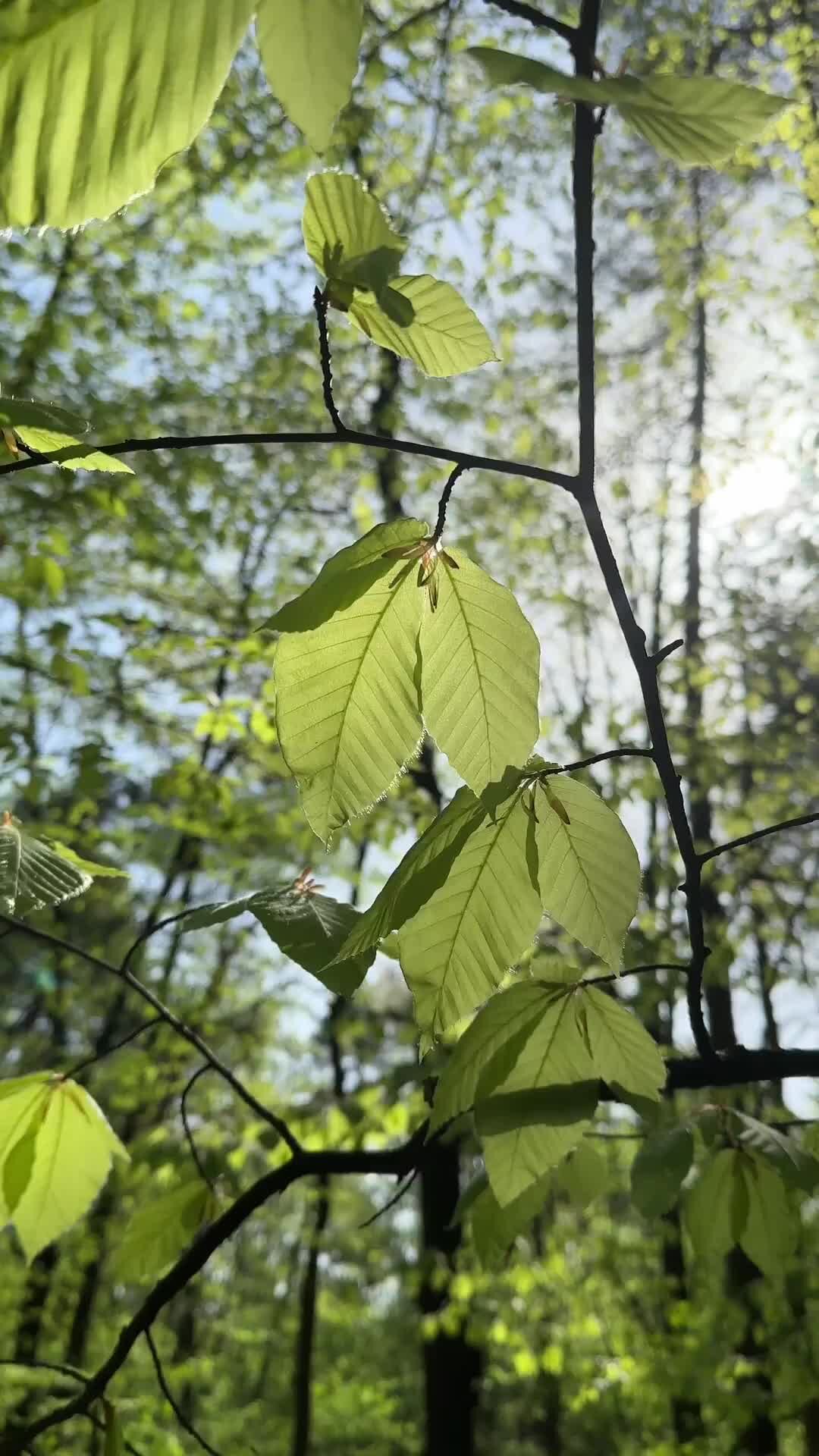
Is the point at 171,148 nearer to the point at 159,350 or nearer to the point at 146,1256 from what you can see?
the point at 146,1256

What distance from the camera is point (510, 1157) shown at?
69cm

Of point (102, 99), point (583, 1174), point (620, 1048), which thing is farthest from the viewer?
point (583, 1174)

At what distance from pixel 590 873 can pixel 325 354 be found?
0.37 m

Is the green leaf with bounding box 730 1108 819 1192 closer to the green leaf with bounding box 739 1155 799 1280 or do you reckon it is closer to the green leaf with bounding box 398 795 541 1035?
the green leaf with bounding box 739 1155 799 1280

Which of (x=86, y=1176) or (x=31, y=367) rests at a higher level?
(x=31, y=367)

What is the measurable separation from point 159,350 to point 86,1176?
221 inches

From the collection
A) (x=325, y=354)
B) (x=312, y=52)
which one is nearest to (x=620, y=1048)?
(x=325, y=354)

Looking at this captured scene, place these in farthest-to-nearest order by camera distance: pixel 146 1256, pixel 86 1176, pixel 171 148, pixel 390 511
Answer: pixel 390 511 → pixel 146 1256 → pixel 86 1176 → pixel 171 148

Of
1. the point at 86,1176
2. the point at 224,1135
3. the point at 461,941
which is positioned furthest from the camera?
the point at 224,1135

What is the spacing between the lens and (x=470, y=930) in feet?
2.02

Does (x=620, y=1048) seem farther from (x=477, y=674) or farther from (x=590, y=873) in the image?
(x=477, y=674)

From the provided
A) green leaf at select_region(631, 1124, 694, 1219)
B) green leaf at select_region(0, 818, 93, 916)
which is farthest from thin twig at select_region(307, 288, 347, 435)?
green leaf at select_region(631, 1124, 694, 1219)

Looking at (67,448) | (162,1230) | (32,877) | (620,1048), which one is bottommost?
(162,1230)

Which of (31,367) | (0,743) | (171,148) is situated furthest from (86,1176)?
(31,367)
